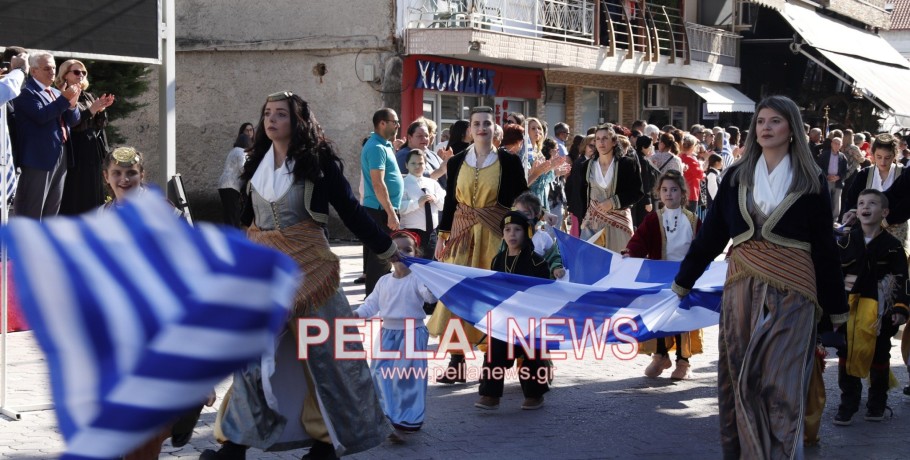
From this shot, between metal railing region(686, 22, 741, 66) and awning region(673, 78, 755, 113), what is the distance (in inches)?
28.3

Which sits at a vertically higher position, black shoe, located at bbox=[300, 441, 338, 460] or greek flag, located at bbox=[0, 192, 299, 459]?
greek flag, located at bbox=[0, 192, 299, 459]

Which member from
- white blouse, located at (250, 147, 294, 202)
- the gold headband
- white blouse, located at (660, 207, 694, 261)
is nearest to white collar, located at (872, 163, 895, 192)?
white blouse, located at (660, 207, 694, 261)

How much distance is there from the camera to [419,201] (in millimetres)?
11508

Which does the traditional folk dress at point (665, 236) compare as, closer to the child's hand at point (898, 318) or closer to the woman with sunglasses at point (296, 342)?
the child's hand at point (898, 318)

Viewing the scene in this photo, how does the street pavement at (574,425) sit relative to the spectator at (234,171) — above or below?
below

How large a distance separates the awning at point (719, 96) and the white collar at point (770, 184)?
86.4 feet

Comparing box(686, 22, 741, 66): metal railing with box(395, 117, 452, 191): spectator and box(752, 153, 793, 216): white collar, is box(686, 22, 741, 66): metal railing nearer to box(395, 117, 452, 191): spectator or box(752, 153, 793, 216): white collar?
box(395, 117, 452, 191): spectator

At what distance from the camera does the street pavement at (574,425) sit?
21.7 feet

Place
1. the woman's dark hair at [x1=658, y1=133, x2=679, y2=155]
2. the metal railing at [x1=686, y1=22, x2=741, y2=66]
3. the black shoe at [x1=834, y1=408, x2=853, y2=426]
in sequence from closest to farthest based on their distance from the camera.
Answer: the black shoe at [x1=834, y1=408, x2=853, y2=426] → the woman's dark hair at [x1=658, y1=133, x2=679, y2=155] → the metal railing at [x1=686, y1=22, x2=741, y2=66]

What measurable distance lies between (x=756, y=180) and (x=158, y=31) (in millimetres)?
7275

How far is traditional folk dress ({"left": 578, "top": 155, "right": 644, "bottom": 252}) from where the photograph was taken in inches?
405

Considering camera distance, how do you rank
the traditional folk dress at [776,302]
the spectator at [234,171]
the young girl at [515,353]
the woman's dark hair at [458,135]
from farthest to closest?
the spectator at [234,171]
the woman's dark hair at [458,135]
the young girl at [515,353]
the traditional folk dress at [776,302]

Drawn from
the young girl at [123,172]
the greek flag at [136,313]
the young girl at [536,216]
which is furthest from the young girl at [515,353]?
the greek flag at [136,313]

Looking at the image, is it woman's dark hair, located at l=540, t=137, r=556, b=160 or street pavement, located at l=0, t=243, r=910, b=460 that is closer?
street pavement, located at l=0, t=243, r=910, b=460
